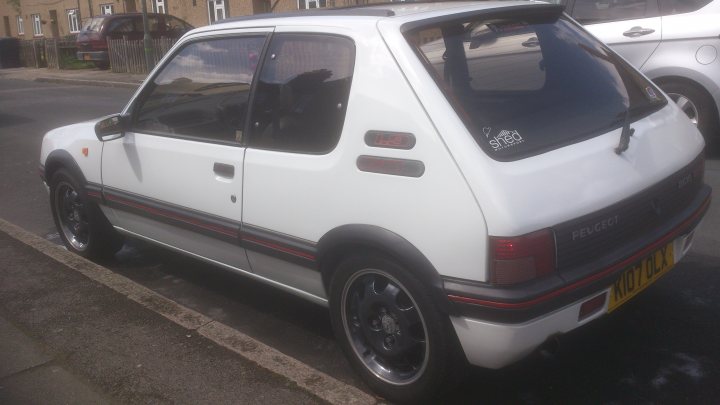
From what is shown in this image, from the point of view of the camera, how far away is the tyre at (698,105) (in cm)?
685

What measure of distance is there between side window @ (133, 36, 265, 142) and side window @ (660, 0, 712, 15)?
4869mm

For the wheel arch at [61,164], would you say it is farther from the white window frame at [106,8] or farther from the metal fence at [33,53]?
the white window frame at [106,8]

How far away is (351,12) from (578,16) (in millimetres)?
4934

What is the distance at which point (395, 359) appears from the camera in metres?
3.24

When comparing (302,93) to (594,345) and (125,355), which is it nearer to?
(125,355)

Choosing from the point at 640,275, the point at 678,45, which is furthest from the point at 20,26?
the point at 640,275

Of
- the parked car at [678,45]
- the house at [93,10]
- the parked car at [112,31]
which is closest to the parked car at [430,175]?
the parked car at [678,45]

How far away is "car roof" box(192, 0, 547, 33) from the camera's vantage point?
131 inches

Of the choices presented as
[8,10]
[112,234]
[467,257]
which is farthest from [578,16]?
[8,10]

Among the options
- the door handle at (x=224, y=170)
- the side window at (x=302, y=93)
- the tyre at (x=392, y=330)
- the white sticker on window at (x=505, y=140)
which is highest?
the side window at (x=302, y=93)

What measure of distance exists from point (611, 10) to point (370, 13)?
4996 millimetres

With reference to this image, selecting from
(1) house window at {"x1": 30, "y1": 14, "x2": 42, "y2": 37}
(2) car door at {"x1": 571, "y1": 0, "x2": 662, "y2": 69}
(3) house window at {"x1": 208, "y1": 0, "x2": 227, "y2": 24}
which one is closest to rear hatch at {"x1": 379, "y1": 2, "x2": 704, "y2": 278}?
(2) car door at {"x1": 571, "y1": 0, "x2": 662, "y2": 69}

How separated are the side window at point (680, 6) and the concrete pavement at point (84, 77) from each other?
14.5 m

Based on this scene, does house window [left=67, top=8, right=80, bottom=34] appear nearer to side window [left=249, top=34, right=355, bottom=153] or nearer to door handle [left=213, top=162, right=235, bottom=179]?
door handle [left=213, top=162, right=235, bottom=179]
